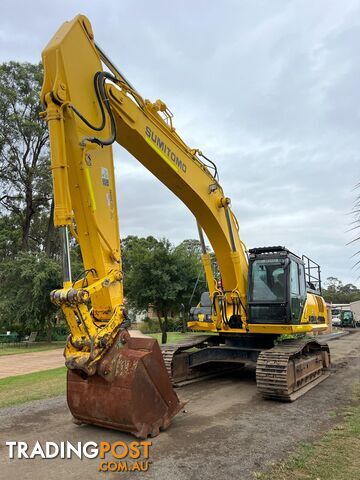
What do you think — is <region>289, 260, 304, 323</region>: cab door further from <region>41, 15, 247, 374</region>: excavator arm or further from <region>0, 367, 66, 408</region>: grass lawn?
<region>0, 367, 66, 408</region>: grass lawn

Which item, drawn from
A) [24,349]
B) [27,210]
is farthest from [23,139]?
[24,349]

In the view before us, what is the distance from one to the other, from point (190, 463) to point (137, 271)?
52.9 feet

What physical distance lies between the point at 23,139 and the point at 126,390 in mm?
30652

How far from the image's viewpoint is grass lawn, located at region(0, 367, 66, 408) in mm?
8273

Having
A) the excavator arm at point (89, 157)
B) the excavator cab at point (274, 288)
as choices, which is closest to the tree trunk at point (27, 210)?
the excavator cab at point (274, 288)

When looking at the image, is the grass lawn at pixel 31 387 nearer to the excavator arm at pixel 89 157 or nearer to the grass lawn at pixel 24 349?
the excavator arm at pixel 89 157

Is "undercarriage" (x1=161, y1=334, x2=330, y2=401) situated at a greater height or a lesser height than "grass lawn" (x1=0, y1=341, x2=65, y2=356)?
greater

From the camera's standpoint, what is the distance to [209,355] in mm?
9594

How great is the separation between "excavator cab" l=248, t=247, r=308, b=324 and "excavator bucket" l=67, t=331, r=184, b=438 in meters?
3.64

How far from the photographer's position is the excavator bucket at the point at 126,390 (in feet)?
17.1

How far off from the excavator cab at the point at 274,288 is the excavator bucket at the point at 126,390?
364 centimetres

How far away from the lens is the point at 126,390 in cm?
518

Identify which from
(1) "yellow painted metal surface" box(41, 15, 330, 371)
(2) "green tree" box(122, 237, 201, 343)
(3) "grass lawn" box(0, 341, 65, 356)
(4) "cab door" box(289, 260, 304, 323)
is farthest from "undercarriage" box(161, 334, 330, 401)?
(3) "grass lawn" box(0, 341, 65, 356)

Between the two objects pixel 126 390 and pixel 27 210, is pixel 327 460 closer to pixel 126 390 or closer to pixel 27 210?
pixel 126 390
